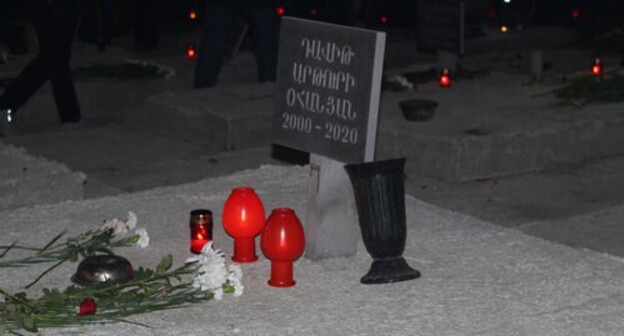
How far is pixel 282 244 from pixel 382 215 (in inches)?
15.1

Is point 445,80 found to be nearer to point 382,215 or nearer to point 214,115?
point 214,115

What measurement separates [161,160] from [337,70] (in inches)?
132

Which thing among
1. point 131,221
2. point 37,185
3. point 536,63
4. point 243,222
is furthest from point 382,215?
point 536,63

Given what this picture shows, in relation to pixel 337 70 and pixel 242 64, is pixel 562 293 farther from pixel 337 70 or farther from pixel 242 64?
pixel 242 64

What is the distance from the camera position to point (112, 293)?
199 inches

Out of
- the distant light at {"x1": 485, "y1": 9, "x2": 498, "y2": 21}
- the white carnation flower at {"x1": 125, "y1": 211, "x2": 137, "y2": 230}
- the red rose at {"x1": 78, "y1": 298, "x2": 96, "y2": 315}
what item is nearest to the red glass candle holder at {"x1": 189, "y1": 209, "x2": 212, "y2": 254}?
the white carnation flower at {"x1": 125, "y1": 211, "x2": 137, "y2": 230}

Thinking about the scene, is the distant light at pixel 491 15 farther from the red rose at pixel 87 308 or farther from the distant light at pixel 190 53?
the red rose at pixel 87 308

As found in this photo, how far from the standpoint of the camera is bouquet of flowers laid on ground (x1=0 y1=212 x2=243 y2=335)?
15.9 feet

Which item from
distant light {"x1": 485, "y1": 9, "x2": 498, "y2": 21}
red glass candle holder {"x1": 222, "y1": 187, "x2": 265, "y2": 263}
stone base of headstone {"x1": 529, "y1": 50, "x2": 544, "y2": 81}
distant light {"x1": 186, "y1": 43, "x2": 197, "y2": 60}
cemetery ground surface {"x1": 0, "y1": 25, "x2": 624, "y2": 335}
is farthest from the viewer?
distant light {"x1": 485, "y1": 9, "x2": 498, "y2": 21}

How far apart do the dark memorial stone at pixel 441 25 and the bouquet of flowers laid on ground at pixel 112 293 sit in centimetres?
607

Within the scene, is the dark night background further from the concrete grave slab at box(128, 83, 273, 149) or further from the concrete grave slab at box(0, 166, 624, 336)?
the concrete grave slab at box(0, 166, 624, 336)

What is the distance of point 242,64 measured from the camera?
11711mm

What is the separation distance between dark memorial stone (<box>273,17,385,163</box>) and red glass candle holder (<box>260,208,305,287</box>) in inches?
13.6

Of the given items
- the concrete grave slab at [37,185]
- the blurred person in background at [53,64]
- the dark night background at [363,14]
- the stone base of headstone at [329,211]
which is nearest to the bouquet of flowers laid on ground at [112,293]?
the stone base of headstone at [329,211]
